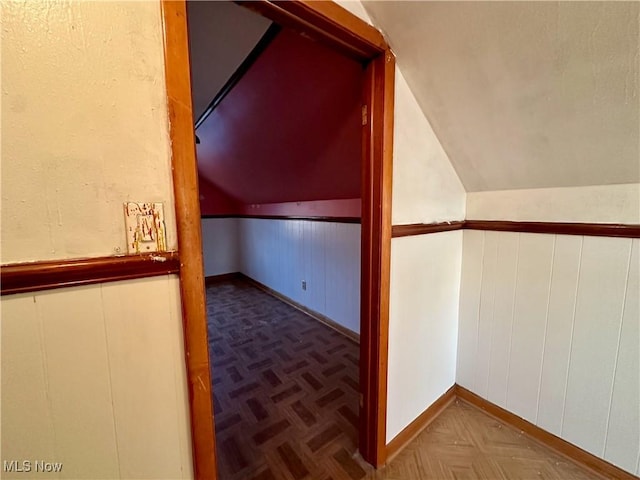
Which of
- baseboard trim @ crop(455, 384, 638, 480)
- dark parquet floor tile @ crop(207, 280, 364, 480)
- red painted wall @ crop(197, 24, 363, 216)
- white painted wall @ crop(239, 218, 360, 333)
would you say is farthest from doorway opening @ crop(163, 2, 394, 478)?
white painted wall @ crop(239, 218, 360, 333)

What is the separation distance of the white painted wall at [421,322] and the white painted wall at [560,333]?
14 cm

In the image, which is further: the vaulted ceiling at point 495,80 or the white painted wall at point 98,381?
the vaulted ceiling at point 495,80

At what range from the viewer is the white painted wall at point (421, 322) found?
1.32 metres

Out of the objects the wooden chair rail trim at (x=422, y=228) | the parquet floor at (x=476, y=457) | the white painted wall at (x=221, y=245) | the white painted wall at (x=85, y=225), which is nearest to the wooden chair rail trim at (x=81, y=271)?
the white painted wall at (x=85, y=225)

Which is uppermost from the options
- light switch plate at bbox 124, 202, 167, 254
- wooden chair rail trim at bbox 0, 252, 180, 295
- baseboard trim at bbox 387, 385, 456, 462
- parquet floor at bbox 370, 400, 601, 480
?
light switch plate at bbox 124, 202, 167, 254

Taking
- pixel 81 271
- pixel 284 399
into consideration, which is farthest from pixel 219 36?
pixel 284 399

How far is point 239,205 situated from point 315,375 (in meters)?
3.40

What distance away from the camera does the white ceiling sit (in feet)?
4.24

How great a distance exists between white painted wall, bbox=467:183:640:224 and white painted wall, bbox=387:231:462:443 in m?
0.23

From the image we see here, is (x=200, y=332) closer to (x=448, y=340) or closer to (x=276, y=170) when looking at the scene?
(x=448, y=340)

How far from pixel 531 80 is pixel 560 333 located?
3.92 ft

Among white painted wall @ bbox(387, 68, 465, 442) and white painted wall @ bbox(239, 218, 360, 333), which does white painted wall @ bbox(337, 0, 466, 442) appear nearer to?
white painted wall @ bbox(387, 68, 465, 442)

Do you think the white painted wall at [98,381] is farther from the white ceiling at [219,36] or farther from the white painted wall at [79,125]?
the white ceiling at [219,36]

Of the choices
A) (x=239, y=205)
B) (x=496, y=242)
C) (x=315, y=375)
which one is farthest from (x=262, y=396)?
→ (x=239, y=205)
